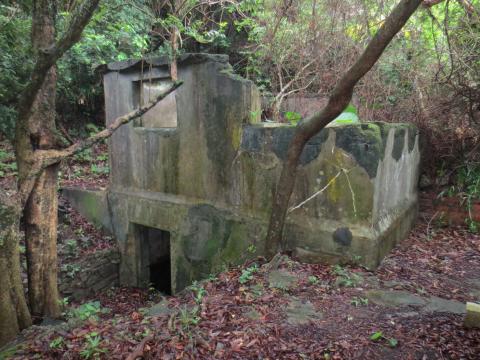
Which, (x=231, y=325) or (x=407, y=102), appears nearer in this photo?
(x=231, y=325)

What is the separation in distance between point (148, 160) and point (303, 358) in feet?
14.7

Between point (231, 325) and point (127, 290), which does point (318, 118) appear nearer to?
point (231, 325)

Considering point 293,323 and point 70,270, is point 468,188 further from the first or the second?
point 70,270

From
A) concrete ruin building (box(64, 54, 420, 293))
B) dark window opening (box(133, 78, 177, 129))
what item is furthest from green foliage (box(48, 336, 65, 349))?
dark window opening (box(133, 78, 177, 129))

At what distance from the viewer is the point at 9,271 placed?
10.1 ft

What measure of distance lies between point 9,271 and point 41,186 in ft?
2.69

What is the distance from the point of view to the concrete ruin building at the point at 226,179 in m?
4.12

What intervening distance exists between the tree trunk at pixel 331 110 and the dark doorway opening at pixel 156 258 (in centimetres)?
329

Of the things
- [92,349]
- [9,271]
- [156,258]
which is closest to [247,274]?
[92,349]

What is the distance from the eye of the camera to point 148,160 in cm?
611

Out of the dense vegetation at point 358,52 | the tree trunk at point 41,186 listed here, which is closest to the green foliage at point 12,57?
the dense vegetation at point 358,52

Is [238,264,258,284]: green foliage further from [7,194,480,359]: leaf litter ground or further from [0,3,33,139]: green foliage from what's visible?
[0,3,33,139]: green foliage

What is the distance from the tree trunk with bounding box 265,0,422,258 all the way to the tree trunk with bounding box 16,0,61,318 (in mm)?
2381

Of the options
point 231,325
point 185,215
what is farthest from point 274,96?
point 231,325
